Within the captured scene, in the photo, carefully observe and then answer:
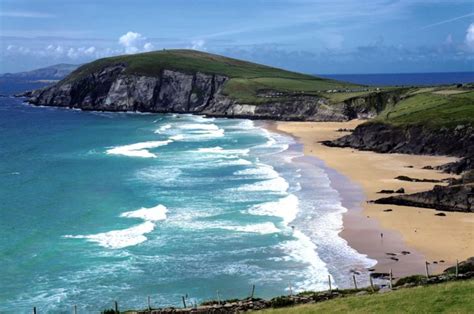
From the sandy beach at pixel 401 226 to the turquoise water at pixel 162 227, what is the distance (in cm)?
181

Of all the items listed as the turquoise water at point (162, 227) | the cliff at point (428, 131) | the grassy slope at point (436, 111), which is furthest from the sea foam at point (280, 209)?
the grassy slope at point (436, 111)

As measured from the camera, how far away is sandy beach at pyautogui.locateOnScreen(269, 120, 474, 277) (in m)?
46.4

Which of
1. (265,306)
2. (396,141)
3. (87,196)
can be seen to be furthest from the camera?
(396,141)

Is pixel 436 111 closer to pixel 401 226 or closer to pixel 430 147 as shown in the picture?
pixel 430 147

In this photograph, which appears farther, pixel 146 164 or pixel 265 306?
pixel 146 164

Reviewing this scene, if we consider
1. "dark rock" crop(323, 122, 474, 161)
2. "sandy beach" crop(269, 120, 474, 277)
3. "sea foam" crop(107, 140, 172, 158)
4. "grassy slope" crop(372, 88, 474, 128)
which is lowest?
"sandy beach" crop(269, 120, 474, 277)

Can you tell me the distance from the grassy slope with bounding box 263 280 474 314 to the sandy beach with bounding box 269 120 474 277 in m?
11.9

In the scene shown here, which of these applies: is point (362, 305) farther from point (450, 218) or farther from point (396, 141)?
point (396, 141)

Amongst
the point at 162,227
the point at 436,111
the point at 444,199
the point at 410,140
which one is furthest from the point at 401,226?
the point at 436,111

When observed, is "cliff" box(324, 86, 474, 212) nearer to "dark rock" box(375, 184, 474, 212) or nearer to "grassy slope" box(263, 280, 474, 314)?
"dark rock" box(375, 184, 474, 212)

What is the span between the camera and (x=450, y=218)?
5653 centimetres

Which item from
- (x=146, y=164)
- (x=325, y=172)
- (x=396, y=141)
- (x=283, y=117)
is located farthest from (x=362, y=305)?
(x=283, y=117)

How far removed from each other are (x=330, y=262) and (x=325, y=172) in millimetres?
39791

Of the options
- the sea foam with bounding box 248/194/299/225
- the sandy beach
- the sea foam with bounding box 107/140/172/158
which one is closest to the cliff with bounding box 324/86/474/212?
the sandy beach
